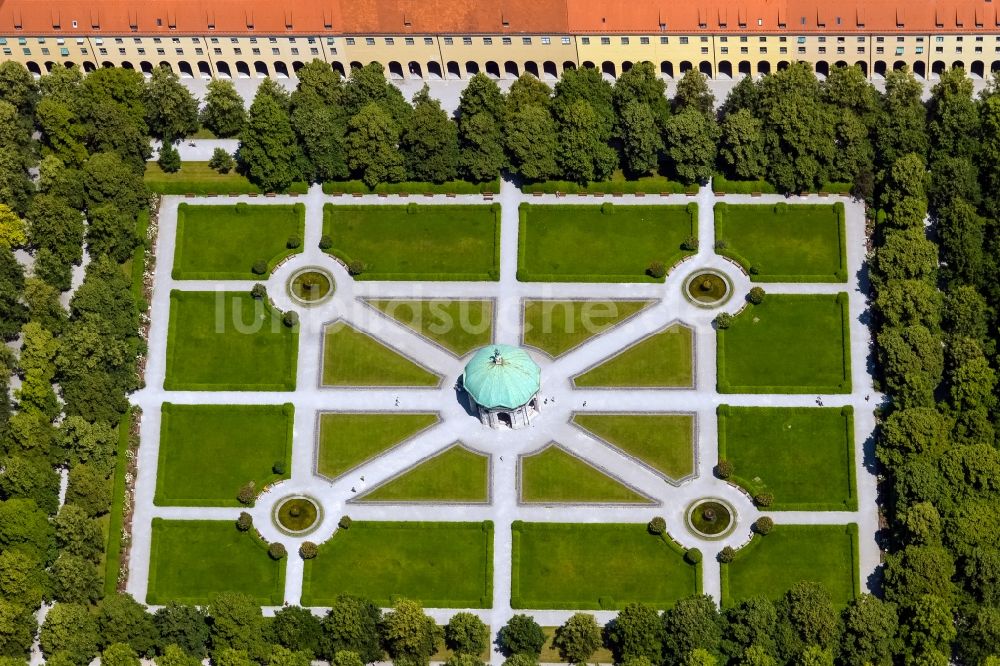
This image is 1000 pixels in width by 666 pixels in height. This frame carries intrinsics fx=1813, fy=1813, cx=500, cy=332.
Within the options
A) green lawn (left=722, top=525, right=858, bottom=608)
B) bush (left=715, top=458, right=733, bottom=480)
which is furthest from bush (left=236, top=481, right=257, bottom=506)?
green lawn (left=722, top=525, right=858, bottom=608)

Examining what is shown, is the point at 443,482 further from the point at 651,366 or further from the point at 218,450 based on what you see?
the point at 651,366

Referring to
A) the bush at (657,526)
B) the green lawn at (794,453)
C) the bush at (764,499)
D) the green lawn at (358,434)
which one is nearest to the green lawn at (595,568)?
the bush at (657,526)

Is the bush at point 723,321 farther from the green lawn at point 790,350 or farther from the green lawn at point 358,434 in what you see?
the green lawn at point 358,434

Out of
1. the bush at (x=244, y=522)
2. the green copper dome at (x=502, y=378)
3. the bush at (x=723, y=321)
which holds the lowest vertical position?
the bush at (x=244, y=522)

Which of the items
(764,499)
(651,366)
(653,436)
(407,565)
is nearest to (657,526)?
(653,436)

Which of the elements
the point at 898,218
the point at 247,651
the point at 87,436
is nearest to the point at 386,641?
the point at 247,651

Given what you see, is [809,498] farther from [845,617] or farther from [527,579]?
[527,579]
